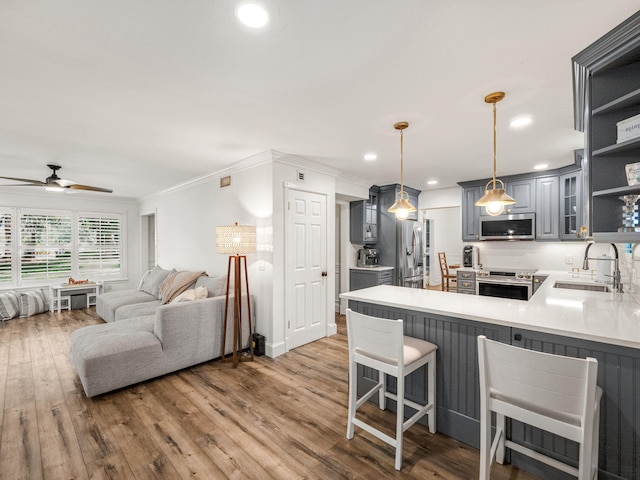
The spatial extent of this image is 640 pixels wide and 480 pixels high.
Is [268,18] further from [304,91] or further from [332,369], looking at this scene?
[332,369]

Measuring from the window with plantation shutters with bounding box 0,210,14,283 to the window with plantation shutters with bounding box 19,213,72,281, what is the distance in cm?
15

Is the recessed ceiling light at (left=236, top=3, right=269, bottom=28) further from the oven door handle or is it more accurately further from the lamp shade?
the oven door handle

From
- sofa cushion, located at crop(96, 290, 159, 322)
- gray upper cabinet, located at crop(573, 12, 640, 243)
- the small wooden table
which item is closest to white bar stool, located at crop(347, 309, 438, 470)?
gray upper cabinet, located at crop(573, 12, 640, 243)

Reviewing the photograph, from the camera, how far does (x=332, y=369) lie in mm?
3266

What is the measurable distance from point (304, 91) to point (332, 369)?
2791 mm

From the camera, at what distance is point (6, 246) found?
570 centimetres

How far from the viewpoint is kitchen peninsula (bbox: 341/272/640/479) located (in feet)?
4.99

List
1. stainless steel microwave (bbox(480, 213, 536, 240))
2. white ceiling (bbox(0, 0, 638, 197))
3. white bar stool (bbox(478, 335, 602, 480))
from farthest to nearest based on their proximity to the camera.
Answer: stainless steel microwave (bbox(480, 213, 536, 240)), white ceiling (bbox(0, 0, 638, 197)), white bar stool (bbox(478, 335, 602, 480))

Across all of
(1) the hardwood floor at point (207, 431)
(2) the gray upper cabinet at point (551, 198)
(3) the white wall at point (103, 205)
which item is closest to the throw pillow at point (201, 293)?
(1) the hardwood floor at point (207, 431)

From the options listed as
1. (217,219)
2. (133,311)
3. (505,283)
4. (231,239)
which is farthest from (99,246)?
(505,283)

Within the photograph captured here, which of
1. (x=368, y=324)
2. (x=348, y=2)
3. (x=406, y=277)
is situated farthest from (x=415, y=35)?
(x=406, y=277)

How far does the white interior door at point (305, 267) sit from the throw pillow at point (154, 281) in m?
2.71

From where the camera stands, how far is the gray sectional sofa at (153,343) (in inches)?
105

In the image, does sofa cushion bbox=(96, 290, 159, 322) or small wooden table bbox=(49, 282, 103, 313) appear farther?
small wooden table bbox=(49, 282, 103, 313)
